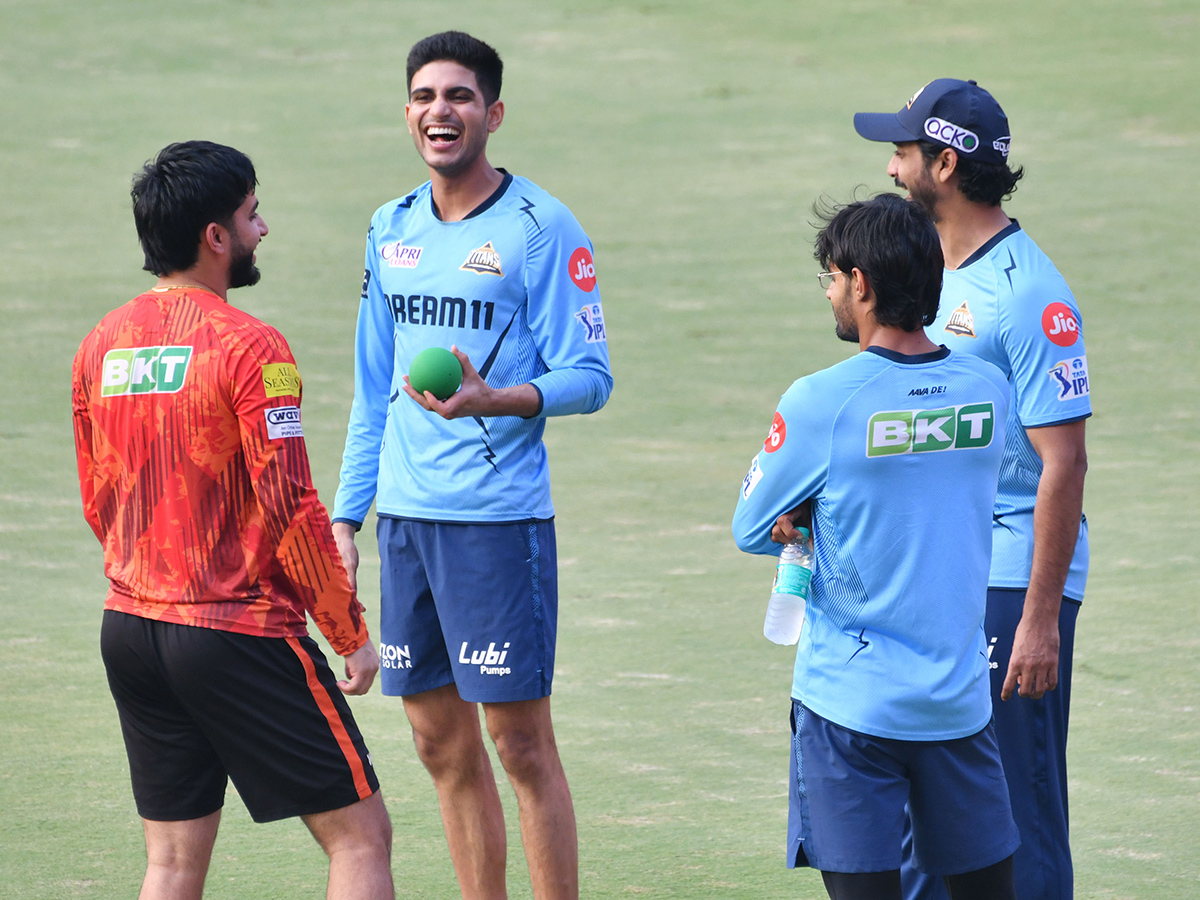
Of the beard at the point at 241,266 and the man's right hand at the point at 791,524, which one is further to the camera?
the beard at the point at 241,266

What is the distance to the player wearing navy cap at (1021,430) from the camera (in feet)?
12.8

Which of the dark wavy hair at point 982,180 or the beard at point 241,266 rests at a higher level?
the dark wavy hair at point 982,180

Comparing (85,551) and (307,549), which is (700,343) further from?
(307,549)

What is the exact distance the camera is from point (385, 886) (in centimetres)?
385

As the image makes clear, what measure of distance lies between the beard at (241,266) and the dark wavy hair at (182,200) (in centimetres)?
7

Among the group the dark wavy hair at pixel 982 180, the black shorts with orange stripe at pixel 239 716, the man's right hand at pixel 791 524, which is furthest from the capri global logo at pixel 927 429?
the black shorts with orange stripe at pixel 239 716

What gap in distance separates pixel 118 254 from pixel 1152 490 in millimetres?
9538

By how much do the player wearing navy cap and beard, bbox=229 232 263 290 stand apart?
68.1 inches

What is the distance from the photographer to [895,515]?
10.9 ft

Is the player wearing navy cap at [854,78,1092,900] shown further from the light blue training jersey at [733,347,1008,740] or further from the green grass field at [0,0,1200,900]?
the green grass field at [0,0,1200,900]

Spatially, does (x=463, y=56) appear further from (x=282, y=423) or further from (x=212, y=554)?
(x=212, y=554)

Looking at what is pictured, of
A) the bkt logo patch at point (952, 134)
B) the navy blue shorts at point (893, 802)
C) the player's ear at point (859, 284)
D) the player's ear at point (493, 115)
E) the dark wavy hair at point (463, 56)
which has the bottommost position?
the navy blue shorts at point (893, 802)

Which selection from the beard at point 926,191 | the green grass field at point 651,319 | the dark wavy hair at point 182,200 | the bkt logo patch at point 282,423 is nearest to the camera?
the bkt logo patch at point 282,423

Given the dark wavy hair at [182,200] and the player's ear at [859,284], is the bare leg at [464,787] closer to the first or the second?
the dark wavy hair at [182,200]
